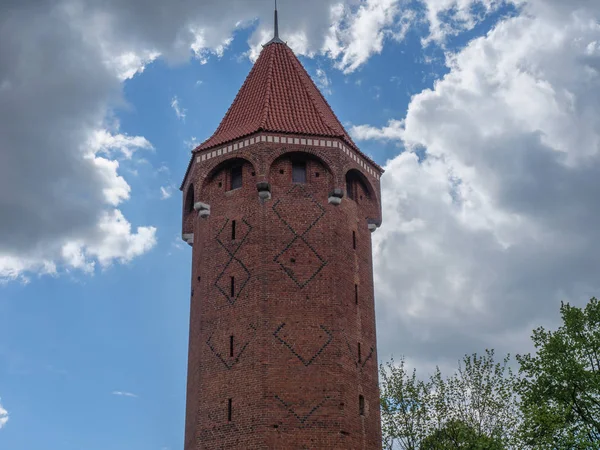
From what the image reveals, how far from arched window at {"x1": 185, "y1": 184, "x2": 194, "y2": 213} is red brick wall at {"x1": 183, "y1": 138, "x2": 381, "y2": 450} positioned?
125 cm

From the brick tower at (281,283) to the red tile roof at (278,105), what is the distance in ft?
0.25

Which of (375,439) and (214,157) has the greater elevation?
(214,157)

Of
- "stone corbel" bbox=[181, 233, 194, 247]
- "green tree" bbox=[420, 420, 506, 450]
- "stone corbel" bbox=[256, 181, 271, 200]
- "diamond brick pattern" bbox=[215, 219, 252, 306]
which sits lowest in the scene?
"green tree" bbox=[420, 420, 506, 450]

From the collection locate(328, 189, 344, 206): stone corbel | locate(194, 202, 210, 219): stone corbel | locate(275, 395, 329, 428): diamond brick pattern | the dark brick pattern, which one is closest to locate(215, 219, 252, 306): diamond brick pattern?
locate(194, 202, 210, 219): stone corbel

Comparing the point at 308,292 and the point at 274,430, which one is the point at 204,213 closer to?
the point at 308,292

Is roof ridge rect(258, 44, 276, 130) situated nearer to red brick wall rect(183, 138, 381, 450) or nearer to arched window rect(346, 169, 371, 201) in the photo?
red brick wall rect(183, 138, 381, 450)

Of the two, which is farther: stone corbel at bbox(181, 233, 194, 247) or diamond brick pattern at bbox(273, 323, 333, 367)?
stone corbel at bbox(181, 233, 194, 247)

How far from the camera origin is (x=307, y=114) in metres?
32.3

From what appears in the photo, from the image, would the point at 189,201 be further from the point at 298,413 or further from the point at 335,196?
the point at 298,413

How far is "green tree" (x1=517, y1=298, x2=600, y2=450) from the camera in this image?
87.7ft

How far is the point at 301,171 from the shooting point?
3091 centimetres

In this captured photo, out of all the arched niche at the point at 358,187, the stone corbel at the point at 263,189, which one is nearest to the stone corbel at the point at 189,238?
the stone corbel at the point at 263,189

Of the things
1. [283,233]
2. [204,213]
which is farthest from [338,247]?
[204,213]

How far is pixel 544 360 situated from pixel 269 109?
1249 cm
